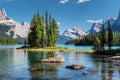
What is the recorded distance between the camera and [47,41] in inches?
6516

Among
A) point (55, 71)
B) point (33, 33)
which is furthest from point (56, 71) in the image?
point (33, 33)

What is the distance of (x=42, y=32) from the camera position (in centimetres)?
16300

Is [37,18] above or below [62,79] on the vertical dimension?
above

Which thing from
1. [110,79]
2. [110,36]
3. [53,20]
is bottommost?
[110,79]

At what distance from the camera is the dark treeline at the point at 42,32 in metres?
157

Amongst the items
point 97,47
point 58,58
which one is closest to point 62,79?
point 58,58

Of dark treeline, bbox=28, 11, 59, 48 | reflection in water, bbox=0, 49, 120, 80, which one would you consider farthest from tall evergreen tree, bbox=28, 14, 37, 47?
reflection in water, bbox=0, 49, 120, 80

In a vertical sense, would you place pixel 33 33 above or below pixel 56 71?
above

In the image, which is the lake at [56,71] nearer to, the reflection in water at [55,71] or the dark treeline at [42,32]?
the reflection in water at [55,71]

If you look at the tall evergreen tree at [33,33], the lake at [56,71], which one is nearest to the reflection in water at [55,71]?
the lake at [56,71]

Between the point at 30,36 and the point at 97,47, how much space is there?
51553mm

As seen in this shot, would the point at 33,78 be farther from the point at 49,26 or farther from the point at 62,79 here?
the point at 49,26

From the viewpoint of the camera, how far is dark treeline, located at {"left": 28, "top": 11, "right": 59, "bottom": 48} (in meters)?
157

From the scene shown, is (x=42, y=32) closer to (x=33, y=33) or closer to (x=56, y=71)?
(x=33, y=33)
